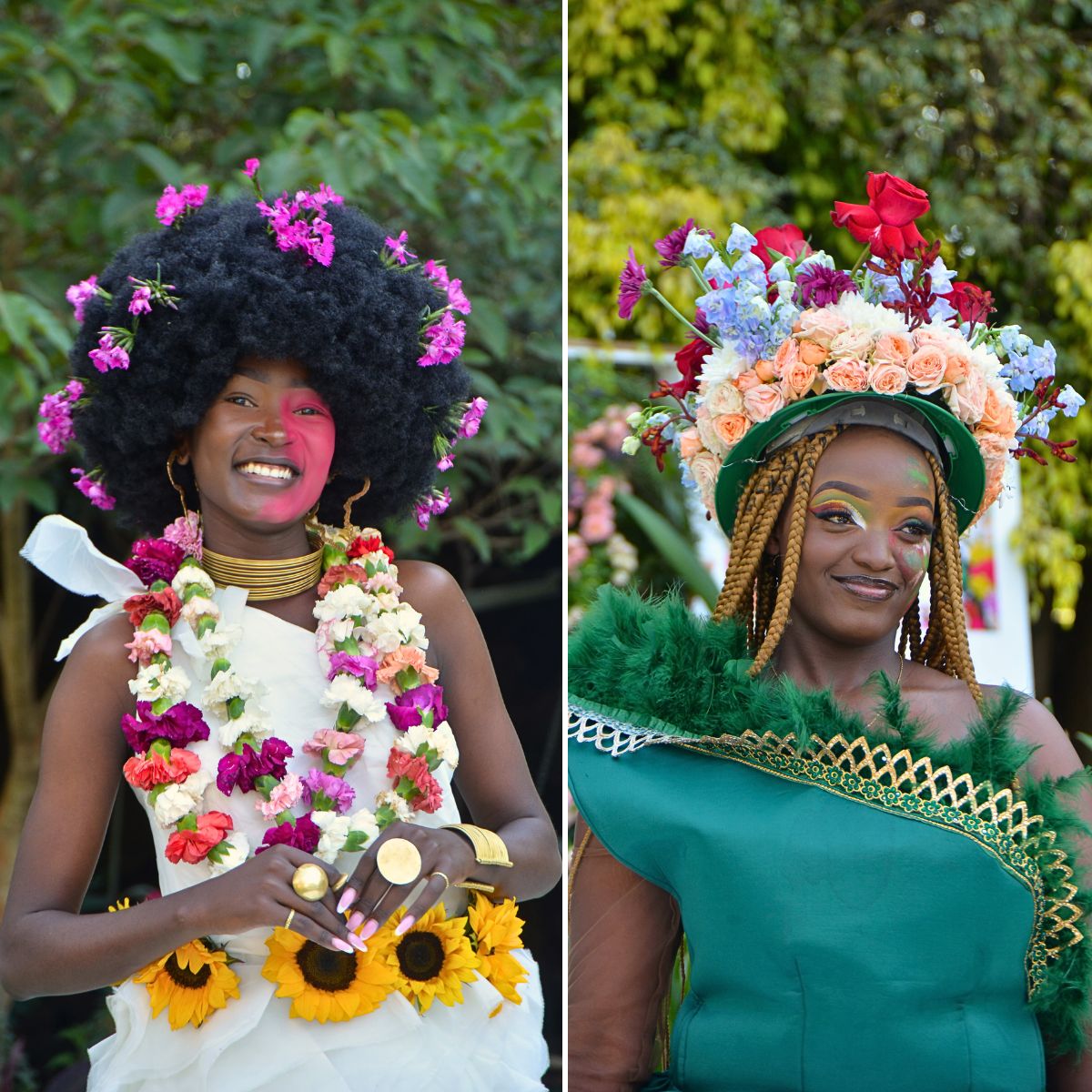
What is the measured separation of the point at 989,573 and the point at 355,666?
4.31m

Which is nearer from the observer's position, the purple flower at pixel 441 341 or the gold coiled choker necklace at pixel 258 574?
the gold coiled choker necklace at pixel 258 574

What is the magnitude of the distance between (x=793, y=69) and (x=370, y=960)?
5563mm

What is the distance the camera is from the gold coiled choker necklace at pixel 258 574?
2682mm

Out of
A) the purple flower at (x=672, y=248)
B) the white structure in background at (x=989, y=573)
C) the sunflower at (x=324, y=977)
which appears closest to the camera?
the sunflower at (x=324, y=977)

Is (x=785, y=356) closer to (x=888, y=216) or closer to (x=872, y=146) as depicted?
(x=888, y=216)

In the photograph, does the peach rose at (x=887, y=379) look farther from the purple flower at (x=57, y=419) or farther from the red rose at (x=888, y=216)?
the purple flower at (x=57, y=419)

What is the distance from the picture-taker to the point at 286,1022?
2439mm

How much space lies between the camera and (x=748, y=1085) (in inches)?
99.3

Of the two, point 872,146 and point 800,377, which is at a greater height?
point 872,146

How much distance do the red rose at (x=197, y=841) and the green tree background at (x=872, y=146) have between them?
4366 mm

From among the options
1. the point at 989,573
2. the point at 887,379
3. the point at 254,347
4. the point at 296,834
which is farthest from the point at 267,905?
the point at 989,573

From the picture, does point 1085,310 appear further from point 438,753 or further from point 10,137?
point 438,753

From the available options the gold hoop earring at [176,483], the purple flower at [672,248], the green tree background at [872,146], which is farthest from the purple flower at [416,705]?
the green tree background at [872,146]

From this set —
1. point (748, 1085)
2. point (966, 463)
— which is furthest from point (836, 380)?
point (748, 1085)
